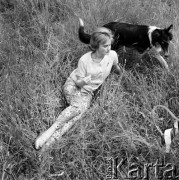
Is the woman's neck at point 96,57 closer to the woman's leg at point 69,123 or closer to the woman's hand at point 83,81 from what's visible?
the woman's hand at point 83,81

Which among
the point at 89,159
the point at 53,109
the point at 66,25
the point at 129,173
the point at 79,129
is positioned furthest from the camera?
the point at 66,25

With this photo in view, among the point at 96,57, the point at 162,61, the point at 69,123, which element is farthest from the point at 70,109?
the point at 162,61

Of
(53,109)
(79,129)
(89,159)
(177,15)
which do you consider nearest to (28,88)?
(53,109)

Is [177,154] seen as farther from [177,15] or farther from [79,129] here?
[177,15]

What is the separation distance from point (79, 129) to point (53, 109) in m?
0.39

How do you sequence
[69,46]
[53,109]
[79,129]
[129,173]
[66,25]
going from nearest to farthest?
[129,173]
[79,129]
[53,109]
[69,46]
[66,25]

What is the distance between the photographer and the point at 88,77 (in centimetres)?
247

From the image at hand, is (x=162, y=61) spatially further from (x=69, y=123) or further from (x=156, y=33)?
(x=69, y=123)

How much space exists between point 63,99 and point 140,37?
1165mm

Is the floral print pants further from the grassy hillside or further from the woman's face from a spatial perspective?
the woman's face

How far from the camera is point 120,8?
3.53 metres

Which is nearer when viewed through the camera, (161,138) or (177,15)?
(161,138)

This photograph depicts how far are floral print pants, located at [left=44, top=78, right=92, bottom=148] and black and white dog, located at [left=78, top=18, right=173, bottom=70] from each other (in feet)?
2.32

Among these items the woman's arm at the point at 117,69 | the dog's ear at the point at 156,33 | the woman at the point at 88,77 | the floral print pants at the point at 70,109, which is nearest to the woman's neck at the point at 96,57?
the woman at the point at 88,77
